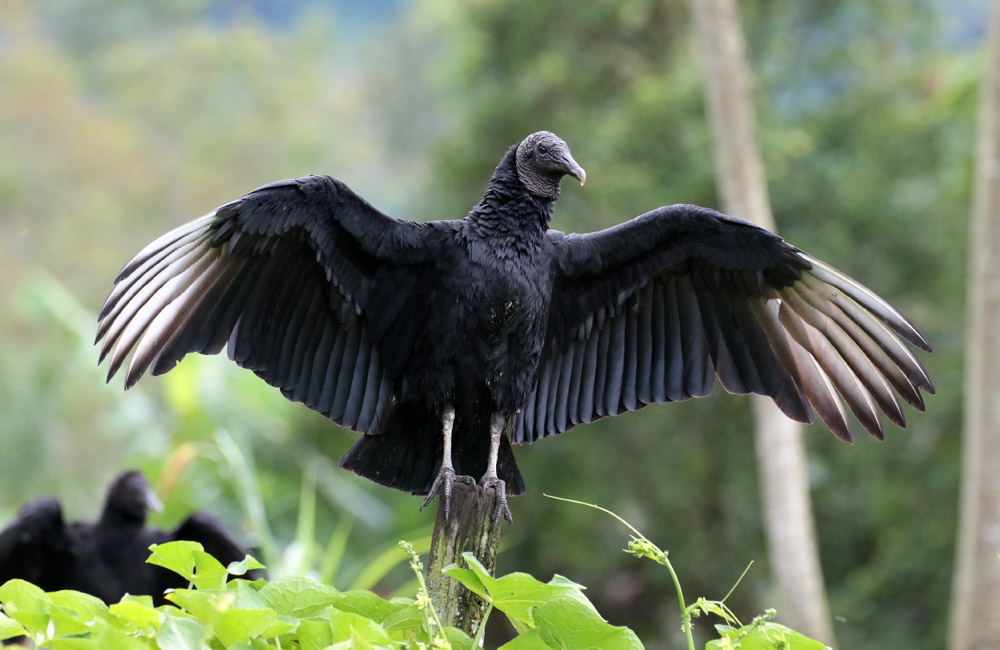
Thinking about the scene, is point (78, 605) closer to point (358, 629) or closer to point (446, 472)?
point (358, 629)

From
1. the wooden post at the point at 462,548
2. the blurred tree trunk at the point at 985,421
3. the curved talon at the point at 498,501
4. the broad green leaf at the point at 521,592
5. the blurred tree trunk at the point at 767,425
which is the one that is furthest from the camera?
the blurred tree trunk at the point at 767,425

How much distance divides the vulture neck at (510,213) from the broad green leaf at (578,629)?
47.8 inches

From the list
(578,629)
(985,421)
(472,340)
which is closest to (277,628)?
(578,629)

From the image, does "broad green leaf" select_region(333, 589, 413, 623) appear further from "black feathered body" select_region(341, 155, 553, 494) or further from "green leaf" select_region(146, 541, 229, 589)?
"black feathered body" select_region(341, 155, 553, 494)

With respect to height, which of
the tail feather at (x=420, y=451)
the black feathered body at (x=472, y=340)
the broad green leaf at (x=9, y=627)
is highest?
the black feathered body at (x=472, y=340)

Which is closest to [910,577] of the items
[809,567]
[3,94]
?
[809,567]

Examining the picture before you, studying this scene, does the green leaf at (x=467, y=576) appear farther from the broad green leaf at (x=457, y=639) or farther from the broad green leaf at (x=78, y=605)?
the broad green leaf at (x=78, y=605)

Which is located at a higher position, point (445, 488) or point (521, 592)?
point (445, 488)

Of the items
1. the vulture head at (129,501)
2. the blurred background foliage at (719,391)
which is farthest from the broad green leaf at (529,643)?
the blurred background foliage at (719,391)

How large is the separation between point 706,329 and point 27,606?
186cm

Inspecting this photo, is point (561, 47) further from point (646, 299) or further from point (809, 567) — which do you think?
point (646, 299)

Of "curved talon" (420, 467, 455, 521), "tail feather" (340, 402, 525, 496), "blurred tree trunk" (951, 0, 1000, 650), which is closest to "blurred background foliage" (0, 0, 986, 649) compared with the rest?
"blurred tree trunk" (951, 0, 1000, 650)

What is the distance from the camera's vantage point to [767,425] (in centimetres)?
600

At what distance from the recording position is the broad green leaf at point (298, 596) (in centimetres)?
163
